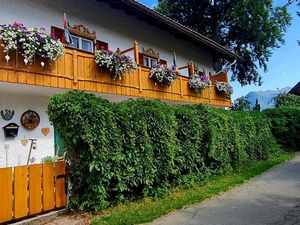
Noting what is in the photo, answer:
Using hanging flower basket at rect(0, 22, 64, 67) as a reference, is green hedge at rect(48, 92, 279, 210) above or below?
below

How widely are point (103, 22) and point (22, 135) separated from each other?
647 cm

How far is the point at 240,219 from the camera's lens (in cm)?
629

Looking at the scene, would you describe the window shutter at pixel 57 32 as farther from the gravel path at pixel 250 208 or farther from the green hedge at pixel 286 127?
the green hedge at pixel 286 127

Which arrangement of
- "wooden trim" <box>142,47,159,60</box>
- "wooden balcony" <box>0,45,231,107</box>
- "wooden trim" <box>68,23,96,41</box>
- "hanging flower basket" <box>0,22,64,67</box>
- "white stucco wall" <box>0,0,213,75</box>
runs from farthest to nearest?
"wooden trim" <box>142,47,159,60</box>, "wooden trim" <box>68,23,96,41</box>, "white stucco wall" <box>0,0,213,75</box>, "wooden balcony" <box>0,45,231,107</box>, "hanging flower basket" <box>0,22,64,67</box>

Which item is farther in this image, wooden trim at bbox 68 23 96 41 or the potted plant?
the potted plant

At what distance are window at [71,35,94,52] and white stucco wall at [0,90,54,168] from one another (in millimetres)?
2927

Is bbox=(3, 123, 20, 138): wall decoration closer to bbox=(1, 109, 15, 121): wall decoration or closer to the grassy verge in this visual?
bbox=(1, 109, 15, 121): wall decoration

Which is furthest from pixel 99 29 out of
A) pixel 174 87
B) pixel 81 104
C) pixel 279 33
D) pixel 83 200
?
pixel 279 33

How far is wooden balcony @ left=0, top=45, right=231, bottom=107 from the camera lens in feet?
29.6

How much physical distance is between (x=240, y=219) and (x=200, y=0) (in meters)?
28.5

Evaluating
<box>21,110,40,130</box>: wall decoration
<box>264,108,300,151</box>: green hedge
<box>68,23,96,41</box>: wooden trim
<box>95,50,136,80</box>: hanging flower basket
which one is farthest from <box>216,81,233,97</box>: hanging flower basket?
<box>21,110,40,130</box>: wall decoration

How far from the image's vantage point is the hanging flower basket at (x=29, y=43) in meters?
8.66

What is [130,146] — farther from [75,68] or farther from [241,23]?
[241,23]

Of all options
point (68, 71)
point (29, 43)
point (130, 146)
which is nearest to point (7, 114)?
Answer: point (68, 71)
